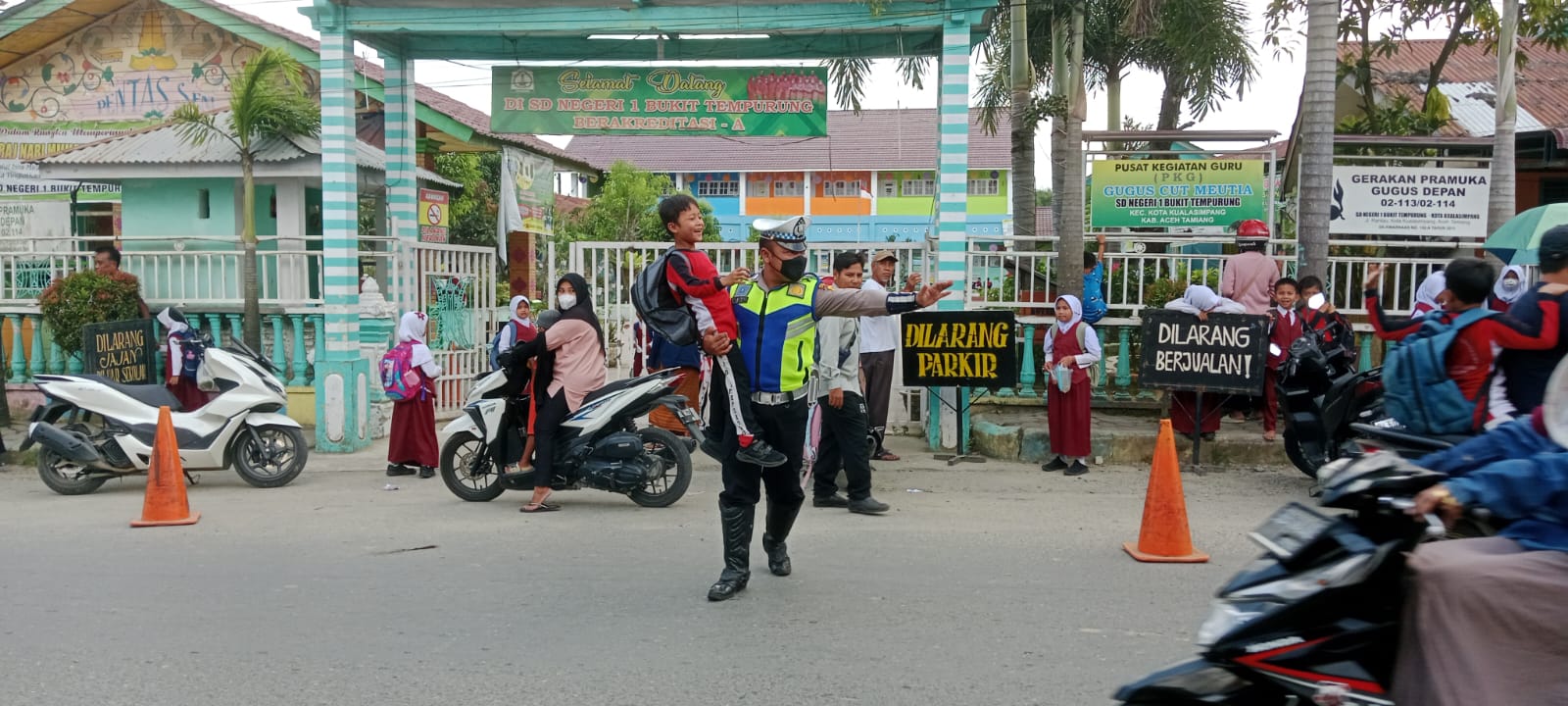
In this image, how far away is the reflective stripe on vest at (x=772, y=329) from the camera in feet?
18.4

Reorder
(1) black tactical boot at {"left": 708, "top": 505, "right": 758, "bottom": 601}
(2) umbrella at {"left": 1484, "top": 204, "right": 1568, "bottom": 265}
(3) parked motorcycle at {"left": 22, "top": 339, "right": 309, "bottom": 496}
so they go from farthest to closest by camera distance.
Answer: (2) umbrella at {"left": 1484, "top": 204, "right": 1568, "bottom": 265}
(3) parked motorcycle at {"left": 22, "top": 339, "right": 309, "bottom": 496}
(1) black tactical boot at {"left": 708, "top": 505, "right": 758, "bottom": 601}

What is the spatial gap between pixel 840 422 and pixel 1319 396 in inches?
136

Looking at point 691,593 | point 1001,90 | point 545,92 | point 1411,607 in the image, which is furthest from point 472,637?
point 1001,90

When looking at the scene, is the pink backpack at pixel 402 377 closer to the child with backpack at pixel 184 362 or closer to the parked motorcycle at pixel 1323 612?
the child with backpack at pixel 184 362

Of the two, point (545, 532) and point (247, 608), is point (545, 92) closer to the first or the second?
point (545, 532)

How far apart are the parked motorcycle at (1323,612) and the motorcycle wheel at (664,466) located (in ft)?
16.8

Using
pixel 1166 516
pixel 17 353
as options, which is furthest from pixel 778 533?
pixel 17 353

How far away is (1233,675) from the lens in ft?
10.2

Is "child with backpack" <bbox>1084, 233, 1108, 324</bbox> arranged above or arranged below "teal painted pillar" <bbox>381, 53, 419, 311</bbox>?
below

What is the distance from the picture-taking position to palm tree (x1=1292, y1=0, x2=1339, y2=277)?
10188 millimetres

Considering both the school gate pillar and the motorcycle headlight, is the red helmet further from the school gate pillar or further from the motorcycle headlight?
the motorcycle headlight

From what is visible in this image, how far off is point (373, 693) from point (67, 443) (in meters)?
5.52

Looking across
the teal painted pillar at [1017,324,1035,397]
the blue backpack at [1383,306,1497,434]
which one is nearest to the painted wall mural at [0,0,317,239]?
the teal painted pillar at [1017,324,1035,397]

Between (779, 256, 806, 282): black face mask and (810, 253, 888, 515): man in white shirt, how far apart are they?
98.4 inches
